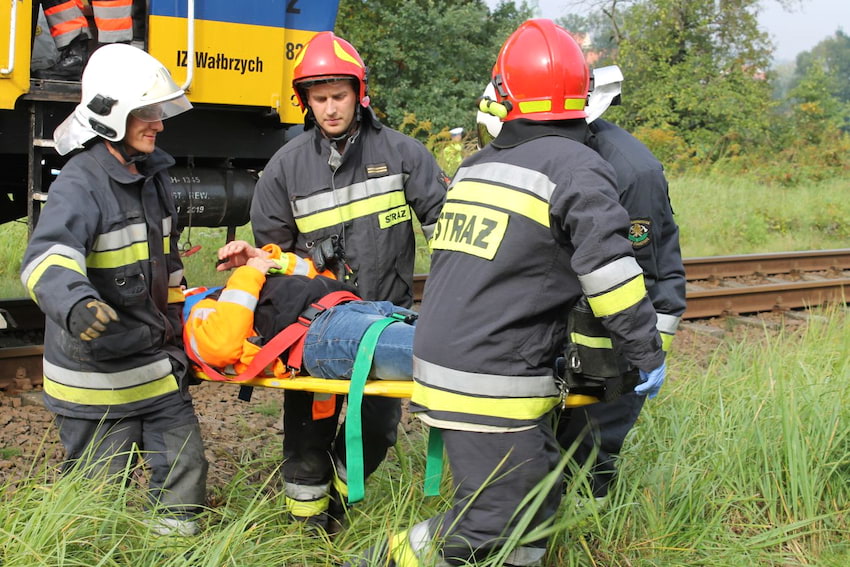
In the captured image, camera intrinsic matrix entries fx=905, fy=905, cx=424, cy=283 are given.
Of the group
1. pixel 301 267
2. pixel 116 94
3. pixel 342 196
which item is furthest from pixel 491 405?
pixel 116 94

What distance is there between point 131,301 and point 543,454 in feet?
5.12

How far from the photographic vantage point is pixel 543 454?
2916 mm

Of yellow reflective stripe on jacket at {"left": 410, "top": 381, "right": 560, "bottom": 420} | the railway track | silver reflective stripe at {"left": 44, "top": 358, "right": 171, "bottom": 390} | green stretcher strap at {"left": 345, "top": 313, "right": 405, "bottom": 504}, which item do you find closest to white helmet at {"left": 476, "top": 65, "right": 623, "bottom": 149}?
green stretcher strap at {"left": 345, "top": 313, "right": 405, "bottom": 504}

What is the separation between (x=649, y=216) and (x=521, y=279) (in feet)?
2.77

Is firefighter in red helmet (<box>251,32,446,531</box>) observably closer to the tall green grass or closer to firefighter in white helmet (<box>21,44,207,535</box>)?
the tall green grass

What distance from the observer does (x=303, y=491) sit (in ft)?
12.4

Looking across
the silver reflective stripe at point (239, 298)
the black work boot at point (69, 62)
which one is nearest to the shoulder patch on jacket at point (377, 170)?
the silver reflective stripe at point (239, 298)

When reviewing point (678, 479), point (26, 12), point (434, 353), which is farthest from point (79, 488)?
point (26, 12)

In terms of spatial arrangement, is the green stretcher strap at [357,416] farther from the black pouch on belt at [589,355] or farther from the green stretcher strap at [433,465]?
the black pouch on belt at [589,355]

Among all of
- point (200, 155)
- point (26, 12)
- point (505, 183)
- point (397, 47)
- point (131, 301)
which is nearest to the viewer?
point (505, 183)

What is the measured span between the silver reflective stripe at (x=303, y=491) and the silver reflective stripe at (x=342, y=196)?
1142 mm

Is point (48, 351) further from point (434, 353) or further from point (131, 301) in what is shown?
point (434, 353)

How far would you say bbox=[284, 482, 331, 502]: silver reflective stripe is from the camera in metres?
3.78

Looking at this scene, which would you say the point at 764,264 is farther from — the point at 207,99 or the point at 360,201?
the point at 360,201
